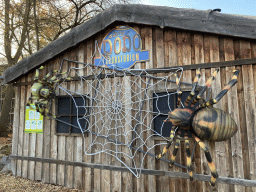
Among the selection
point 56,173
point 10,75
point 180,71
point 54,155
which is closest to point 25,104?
point 10,75

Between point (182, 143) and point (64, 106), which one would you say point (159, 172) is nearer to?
point (182, 143)

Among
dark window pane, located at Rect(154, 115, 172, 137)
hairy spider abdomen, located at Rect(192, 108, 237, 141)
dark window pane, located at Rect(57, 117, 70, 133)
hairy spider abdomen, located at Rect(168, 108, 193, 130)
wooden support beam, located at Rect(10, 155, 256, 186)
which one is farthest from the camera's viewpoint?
dark window pane, located at Rect(57, 117, 70, 133)

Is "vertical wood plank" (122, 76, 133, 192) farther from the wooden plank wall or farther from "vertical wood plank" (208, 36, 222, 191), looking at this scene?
"vertical wood plank" (208, 36, 222, 191)

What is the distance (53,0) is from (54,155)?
943cm

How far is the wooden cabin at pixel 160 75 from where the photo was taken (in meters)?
3.17

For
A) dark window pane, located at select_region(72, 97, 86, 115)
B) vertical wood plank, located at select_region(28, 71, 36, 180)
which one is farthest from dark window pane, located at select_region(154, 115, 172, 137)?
vertical wood plank, located at select_region(28, 71, 36, 180)

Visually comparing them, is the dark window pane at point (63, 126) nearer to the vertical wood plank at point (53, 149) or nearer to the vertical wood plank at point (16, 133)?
the vertical wood plank at point (53, 149)

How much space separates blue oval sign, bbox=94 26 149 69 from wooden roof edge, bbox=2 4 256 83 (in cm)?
26

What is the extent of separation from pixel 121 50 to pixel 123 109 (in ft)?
4.31

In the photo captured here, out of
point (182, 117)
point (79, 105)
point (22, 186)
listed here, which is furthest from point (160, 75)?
Result: point (22, 186)

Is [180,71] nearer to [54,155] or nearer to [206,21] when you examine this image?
[206,21]

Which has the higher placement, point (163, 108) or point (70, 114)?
point (163, 108)

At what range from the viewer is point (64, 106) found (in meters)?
4.70

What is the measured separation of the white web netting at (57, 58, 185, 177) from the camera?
378cm
